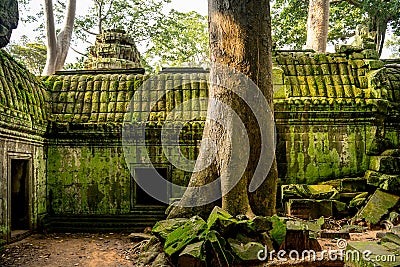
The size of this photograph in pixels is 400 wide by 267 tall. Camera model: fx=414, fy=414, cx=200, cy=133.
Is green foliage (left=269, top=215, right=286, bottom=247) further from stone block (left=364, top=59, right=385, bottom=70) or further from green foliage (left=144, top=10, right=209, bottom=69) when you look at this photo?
green foliage (left=144, top=10, right=209, bottom=69)

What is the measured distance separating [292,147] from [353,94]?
1.71 meters

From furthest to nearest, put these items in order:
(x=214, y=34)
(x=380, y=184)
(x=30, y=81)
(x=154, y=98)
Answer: (x=154, y=98) → (x=30, y=81) → (x=380, y=184) → (x=214, y=34)

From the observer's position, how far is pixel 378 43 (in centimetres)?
1686

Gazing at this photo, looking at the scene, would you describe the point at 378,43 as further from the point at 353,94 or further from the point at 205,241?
the point at 205,241

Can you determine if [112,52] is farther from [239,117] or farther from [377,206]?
[377,206]

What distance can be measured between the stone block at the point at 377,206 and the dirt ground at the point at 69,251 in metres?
4.15

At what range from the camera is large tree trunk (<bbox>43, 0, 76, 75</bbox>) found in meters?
15.7

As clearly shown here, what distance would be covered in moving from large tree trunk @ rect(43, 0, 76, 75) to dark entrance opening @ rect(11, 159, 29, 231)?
8471 mm

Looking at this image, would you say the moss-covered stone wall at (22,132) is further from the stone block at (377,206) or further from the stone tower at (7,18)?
the stone block at (377,206)

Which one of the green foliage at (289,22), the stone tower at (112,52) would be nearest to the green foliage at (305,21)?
the green foliage at (289,22)

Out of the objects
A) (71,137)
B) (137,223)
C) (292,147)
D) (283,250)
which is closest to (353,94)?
(292,147)

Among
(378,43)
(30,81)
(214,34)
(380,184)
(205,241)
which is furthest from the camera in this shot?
(378,43)

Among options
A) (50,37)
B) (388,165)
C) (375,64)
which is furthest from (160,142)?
(50,37)

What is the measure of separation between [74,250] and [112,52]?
7.04m
